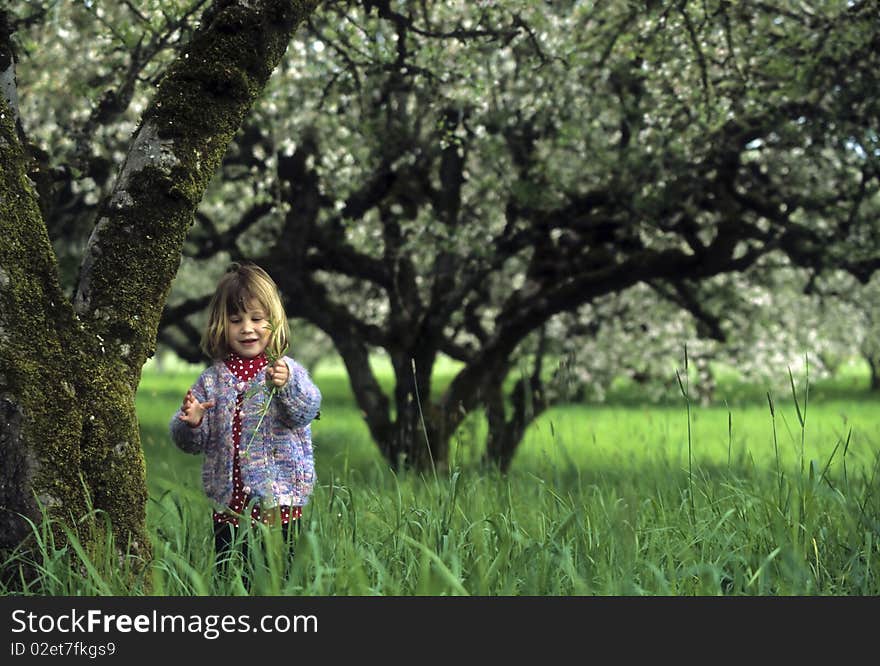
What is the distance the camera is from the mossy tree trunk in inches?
139

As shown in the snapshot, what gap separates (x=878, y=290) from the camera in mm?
13086

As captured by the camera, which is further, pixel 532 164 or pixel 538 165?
pixel 532 164

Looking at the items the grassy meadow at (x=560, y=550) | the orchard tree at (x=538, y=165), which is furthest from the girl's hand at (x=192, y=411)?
the orchard tree at (x=538, y=165)

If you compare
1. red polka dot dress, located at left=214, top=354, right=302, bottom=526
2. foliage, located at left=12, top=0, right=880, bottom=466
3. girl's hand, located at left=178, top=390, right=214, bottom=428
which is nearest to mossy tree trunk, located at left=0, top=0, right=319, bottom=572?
girl's hand, located at left=178, top=390, right=214, bottom=428

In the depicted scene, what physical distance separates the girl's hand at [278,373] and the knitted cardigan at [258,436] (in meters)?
0.15

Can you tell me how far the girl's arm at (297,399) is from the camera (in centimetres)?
414

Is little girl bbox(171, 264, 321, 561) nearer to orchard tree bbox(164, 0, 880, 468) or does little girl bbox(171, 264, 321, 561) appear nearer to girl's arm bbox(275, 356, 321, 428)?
girl's arm bbox(275, 356, 321, 428)

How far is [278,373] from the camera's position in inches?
155

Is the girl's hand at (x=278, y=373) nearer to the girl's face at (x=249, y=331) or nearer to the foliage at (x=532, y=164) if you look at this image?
the girl's face at (x=249, y=331)

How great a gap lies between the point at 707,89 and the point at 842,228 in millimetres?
2919

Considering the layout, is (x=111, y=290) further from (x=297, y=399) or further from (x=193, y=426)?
(x=297, y=399)

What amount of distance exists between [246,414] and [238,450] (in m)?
0.17

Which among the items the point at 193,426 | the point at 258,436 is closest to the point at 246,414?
the point at 258,436
